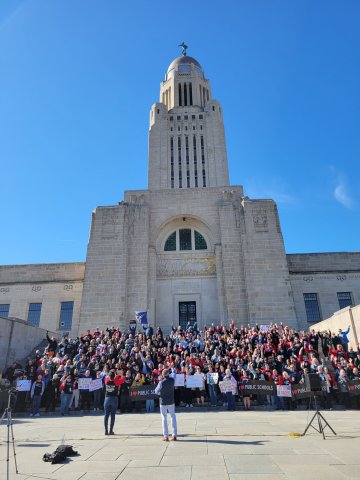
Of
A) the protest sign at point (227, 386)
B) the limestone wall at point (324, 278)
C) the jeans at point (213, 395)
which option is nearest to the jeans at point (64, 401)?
the jeans at point (213, 395)

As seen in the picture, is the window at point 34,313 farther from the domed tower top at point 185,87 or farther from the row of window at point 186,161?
the domed tower top at point 185,87

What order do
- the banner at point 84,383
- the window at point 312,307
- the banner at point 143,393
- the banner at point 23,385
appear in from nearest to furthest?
the banner at point 143,393 < the banner at point 84,383 < the banner at point 23,385 < the window at point 312,307

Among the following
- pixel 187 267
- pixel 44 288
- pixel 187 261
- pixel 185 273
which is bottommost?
pixel 44 288

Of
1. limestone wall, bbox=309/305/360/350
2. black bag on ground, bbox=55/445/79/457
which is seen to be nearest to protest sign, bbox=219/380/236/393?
black bag on ground, bbox=55/445/79/457

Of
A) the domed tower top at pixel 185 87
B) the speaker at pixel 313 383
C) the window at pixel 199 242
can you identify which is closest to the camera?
the speaker at pixel 313 383

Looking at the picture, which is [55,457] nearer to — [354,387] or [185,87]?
[354,387]

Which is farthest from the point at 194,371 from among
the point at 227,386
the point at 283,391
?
the point at 283,391

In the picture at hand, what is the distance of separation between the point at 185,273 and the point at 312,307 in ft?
35.8

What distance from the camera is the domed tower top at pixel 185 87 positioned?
42438 mm

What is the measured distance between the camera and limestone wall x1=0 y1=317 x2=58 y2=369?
18.6 meters

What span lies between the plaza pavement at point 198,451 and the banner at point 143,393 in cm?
223

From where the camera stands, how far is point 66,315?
2847 centimetres

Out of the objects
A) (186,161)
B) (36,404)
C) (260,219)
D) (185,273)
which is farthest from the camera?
(186,161)

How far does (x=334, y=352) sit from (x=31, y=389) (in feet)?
42.8
